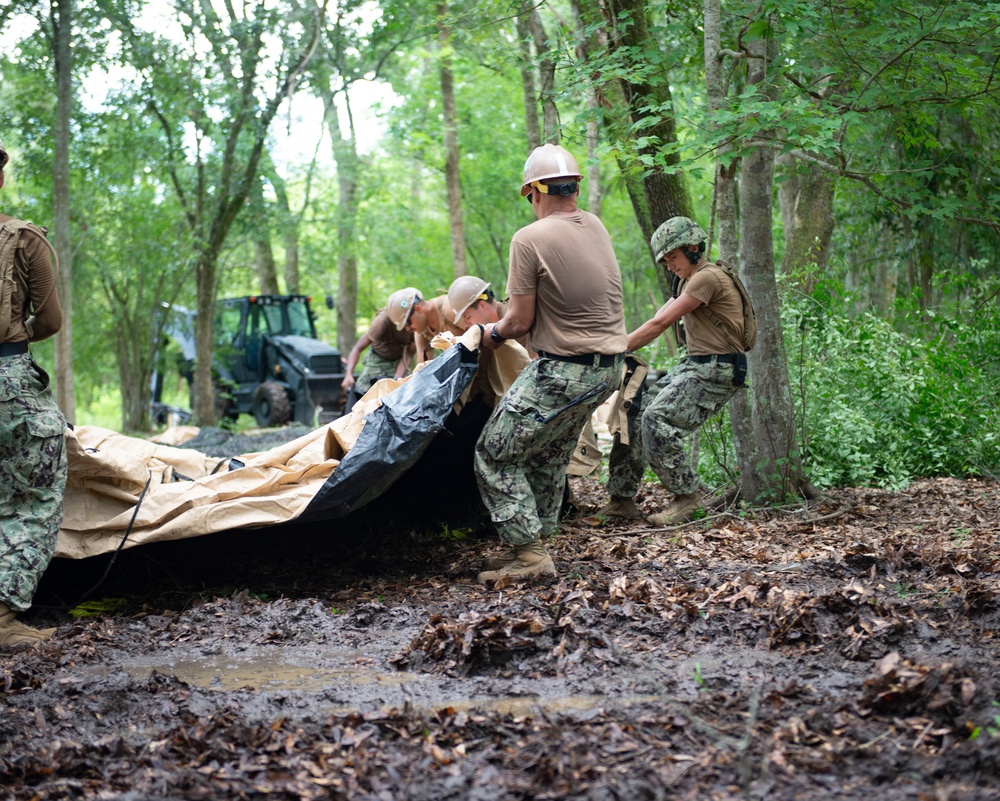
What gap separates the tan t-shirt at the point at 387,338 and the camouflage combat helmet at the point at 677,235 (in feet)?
10.3

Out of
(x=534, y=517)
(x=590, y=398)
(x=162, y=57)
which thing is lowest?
(x=534, y=517)

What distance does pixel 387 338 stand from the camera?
8.62m

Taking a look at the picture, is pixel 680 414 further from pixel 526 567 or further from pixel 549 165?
pixel 549 165

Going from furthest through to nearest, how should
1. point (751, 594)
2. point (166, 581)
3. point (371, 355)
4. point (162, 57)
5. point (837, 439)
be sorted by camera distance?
point (162, 57) < point (371, 355) < point (837, 439) < point (166, 581) < point (751, 594)

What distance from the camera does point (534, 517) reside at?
4.75 meters

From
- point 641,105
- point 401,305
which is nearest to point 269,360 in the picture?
point 401,305

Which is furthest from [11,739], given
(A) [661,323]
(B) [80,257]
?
(B) [80,257]

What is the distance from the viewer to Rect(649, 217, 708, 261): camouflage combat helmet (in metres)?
5.88

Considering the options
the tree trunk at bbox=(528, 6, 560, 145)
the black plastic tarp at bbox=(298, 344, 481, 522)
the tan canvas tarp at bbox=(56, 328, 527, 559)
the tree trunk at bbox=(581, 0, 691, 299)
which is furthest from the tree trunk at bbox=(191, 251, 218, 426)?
the black plastic tarp at bbox=(298, 344, 481, 522)

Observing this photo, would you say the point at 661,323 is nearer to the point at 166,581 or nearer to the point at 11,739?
the point at 166,581

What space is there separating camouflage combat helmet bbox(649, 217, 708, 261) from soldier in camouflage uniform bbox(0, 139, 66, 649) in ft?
11.5

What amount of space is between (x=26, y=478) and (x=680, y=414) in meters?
3.72

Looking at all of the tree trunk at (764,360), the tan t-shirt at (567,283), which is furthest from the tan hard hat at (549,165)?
the tree trunk at (764,360)

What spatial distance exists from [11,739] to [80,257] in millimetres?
14931
